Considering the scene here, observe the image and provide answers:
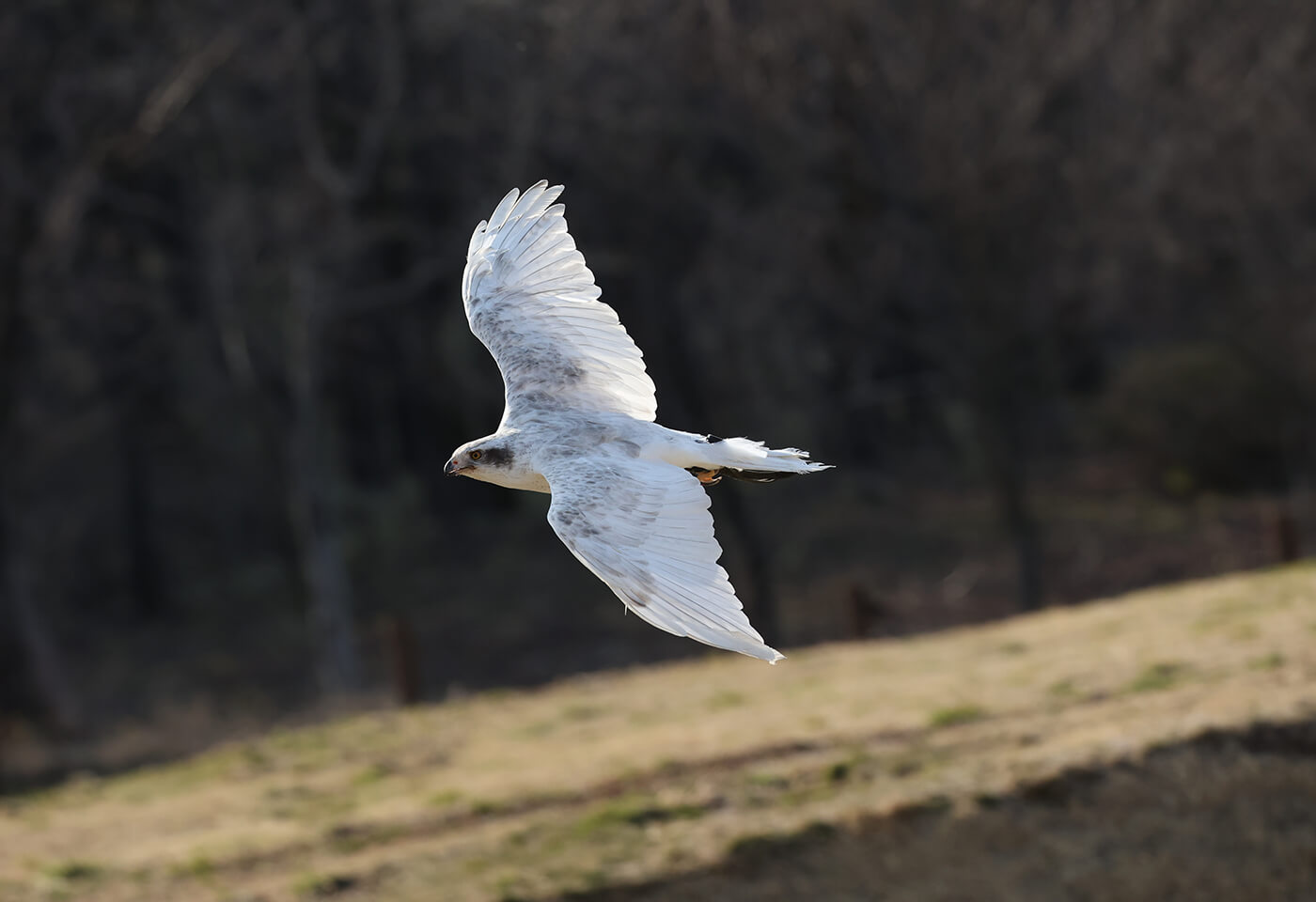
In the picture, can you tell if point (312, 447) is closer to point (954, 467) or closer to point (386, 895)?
point (386, 895)

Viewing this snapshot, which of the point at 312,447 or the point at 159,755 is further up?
the point at 312,447

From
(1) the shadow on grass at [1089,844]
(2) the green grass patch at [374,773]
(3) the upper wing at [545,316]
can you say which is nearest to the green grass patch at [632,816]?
(1) the shadow on grass at [1089,844]

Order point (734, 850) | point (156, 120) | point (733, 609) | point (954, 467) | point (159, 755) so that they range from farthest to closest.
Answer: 1. point (954, 467)
2. point (156, 120)
3. point (159, 755)
4. point (734, 850)
5. point (733, 609)

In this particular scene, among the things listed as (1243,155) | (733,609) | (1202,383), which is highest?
(1243,155)

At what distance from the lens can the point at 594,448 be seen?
17.8 feet

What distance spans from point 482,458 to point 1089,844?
13.8 ft

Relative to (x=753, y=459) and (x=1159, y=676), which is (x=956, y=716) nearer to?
(x=1159, y=676)

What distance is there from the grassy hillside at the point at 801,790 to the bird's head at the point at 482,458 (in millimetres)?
3528

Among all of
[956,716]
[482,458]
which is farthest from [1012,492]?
[482,458]

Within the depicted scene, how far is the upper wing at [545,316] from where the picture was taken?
628 centimetres

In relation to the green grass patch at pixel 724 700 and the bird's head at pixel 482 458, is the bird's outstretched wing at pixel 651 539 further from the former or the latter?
the green grass patch at pixel 724 700

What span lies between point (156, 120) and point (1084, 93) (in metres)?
11.9

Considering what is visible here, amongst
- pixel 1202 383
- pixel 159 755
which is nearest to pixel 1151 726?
pixel 159 755

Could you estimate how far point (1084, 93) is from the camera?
20.1 m
